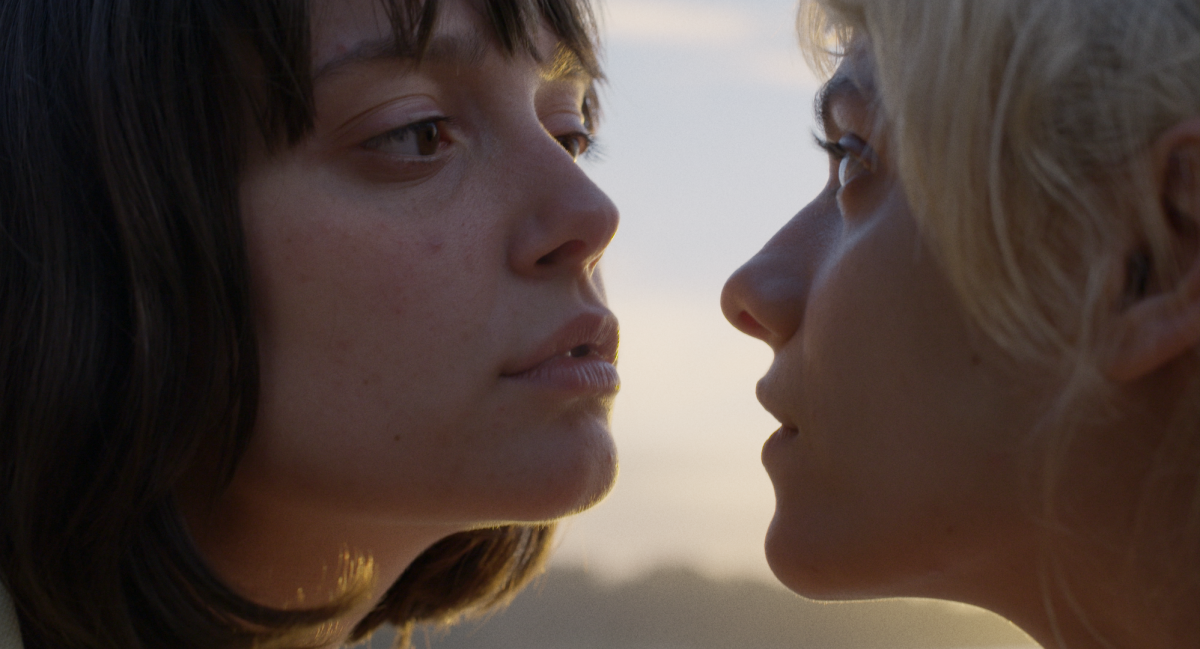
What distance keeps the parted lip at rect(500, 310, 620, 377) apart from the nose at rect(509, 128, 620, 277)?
0.06 meters

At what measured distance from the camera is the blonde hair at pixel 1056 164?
2.22 ft

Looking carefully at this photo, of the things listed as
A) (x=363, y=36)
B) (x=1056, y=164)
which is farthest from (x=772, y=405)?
(x=363, y=36)

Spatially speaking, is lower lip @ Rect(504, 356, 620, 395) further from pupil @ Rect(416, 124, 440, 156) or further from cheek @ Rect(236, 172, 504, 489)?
pupil @ Rect(416, 124, 440, 156)

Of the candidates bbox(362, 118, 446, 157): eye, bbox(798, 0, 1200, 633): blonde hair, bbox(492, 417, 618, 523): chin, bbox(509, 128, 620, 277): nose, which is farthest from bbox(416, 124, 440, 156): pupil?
bbox(798, 0, 1200, 633): blonde hair

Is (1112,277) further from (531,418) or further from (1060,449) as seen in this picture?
(531,418)

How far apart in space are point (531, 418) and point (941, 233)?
0.46m

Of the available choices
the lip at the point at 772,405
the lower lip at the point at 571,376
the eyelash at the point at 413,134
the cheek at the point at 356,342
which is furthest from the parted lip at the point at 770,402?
the eyelash at the point at 413,134

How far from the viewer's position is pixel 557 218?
99cm

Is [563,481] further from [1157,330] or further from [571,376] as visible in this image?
[1157,330]

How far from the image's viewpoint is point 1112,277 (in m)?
0.68

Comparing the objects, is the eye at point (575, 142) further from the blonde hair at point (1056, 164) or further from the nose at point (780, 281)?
the blonde hair at point (1056, 164)

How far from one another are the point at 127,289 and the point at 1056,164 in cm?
86

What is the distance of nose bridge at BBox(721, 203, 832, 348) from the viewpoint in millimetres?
925

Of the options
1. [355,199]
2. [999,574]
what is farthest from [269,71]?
[999,574]
